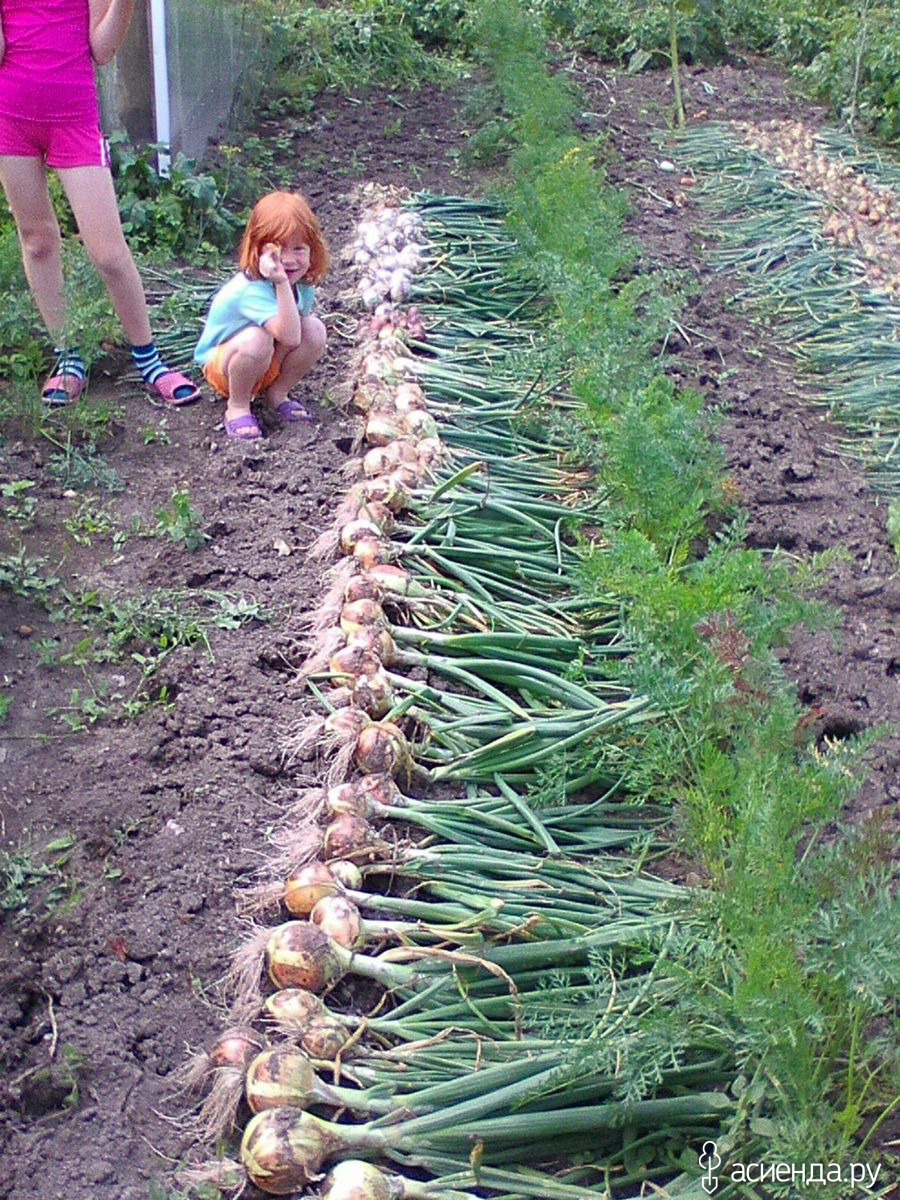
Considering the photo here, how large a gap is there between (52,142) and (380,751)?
2.34 meters

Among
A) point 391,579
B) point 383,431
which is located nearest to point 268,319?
point 383,431

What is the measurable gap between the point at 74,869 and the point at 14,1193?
0.67 metres

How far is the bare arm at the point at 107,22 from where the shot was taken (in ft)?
12.1

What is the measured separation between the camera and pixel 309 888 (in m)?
2.24

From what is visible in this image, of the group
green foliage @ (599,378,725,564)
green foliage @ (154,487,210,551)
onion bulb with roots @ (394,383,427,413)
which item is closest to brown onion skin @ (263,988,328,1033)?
green foliage @ (599,378,725,564)

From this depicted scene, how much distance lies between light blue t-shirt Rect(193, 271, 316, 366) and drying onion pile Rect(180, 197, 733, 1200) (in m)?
0.62

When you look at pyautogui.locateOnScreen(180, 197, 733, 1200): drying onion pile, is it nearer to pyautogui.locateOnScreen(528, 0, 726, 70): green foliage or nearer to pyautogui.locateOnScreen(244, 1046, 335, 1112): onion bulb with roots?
pyautogui.locateOnScreen(244, 1046, 335, 1112): onion bulb with roots

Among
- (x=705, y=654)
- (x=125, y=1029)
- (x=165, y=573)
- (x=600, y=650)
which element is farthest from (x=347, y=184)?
(x=125, y=1029)

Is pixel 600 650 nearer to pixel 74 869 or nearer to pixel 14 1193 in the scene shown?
pixel 74 869

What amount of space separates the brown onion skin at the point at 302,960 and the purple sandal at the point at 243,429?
2120 mm

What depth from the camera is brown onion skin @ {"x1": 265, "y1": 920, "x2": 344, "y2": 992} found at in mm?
2104

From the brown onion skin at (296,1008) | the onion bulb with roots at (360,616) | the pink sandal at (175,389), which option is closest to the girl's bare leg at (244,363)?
the pink sandal at (175,389)

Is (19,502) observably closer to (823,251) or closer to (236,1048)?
(236,1048)

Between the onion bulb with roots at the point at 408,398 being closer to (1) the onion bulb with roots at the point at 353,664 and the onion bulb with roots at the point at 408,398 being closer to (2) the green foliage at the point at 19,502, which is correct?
(2) the green foliage at the point at 19,502
